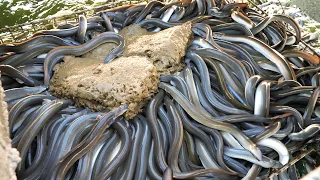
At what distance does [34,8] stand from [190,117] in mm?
4182

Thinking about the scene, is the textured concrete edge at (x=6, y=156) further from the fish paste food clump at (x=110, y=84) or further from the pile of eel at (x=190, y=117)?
the fish paste food clump at (x=110, y=84)

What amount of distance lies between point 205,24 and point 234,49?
46cm

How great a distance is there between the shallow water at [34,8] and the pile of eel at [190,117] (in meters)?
2.35

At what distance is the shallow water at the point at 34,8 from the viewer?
596 cm

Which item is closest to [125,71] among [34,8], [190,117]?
[190,117]

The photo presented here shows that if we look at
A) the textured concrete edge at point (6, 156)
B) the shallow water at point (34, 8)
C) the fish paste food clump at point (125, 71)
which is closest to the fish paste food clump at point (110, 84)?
the fish paste food clump at point (125, 71)

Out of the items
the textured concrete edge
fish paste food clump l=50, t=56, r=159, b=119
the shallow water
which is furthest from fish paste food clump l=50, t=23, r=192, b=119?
the shallow water

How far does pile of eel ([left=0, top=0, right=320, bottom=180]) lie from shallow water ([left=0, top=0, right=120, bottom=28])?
235cm

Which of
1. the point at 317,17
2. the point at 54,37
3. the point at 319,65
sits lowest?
the point at 317,17

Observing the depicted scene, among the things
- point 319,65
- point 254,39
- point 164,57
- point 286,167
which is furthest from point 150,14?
point 286,167

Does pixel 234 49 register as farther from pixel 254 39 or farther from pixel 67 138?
pixel 67 138

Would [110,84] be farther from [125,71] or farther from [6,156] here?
[6,156]

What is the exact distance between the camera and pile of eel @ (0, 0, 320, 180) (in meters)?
2.77

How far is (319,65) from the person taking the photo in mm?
3537
